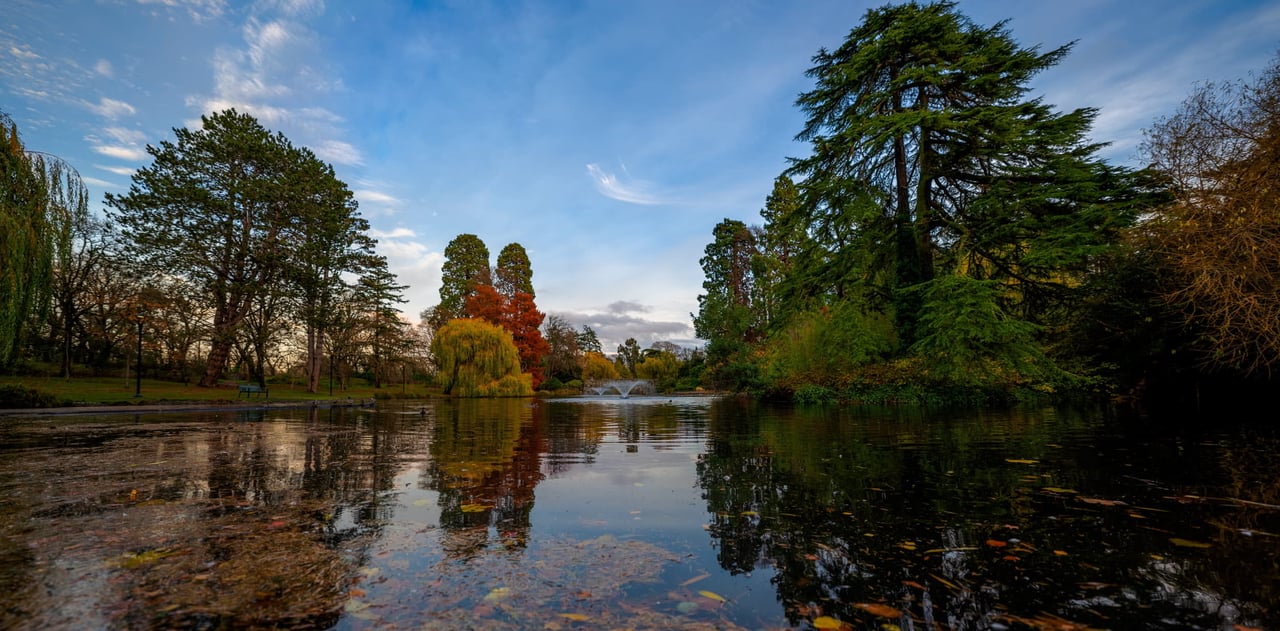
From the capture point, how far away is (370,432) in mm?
10945

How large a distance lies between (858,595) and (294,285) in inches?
1386

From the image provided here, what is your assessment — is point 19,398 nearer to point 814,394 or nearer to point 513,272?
point 814,394

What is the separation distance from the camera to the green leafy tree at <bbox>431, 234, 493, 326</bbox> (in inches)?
1827

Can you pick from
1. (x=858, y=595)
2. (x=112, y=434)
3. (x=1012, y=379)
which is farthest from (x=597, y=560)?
(x=1012, y=379)

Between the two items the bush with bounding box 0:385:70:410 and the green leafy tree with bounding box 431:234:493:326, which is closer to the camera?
the bush with bounding box 0:385:70:410

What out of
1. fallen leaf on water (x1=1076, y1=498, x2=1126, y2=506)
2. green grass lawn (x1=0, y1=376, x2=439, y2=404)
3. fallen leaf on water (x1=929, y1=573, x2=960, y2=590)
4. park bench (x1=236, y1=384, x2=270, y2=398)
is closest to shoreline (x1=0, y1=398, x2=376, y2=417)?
green grass lawn (x1=0, y1=376, x2=439, y2=404)

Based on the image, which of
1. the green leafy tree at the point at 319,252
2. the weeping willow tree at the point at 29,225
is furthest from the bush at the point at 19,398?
the green leafy tree at the point at 319,252

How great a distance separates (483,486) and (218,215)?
31886 mm

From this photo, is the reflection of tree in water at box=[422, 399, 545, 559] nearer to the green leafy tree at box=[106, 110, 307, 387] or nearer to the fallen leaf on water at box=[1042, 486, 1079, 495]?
the fallen leaf on water at box=[1042, 486, 1079, 495]

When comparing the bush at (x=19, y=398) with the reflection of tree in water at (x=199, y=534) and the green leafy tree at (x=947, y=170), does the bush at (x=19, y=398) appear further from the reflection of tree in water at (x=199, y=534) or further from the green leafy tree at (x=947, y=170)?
the green leafy tree at (x=947, y=170)

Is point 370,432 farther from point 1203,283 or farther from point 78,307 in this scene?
point 78,307

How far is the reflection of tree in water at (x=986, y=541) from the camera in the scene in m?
2.28

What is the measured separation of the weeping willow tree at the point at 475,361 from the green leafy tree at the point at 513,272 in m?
13.3

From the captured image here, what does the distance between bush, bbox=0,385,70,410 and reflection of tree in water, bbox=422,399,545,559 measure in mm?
16943
